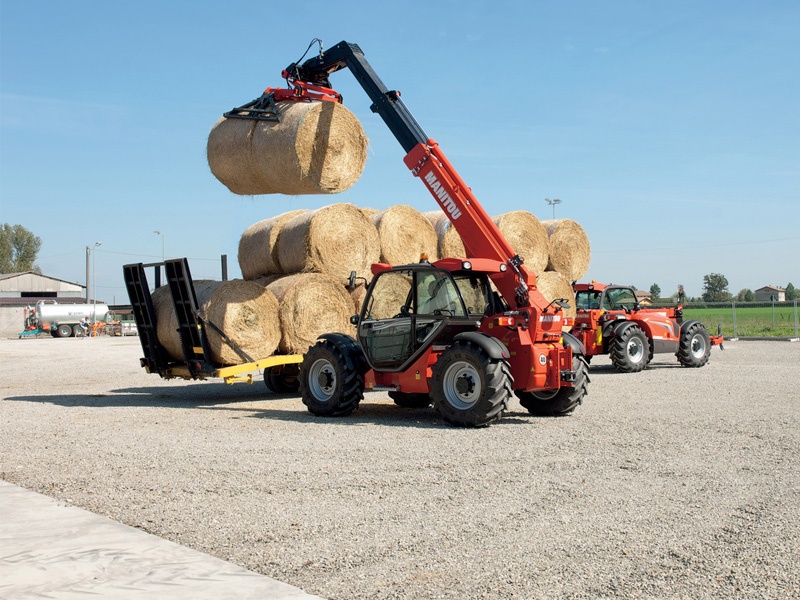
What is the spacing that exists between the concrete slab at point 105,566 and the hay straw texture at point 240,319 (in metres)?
5.35

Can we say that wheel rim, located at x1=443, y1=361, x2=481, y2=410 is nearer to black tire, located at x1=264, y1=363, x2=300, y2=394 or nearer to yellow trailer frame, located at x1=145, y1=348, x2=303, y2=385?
yellow trailer frame, located at x1=145, y1=348, x2=303, y2=385

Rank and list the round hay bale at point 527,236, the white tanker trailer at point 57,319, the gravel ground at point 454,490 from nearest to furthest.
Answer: the gravel ground at point 454,490
the round hay bale at point 527,236
the white tanker trailer at point 57,319

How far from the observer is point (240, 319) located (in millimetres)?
10469

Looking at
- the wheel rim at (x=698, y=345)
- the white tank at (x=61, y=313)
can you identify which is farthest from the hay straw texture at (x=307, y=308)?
A: the white tank at (x=61, y=313)

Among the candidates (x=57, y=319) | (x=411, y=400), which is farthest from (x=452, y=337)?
(x=57, y=319)

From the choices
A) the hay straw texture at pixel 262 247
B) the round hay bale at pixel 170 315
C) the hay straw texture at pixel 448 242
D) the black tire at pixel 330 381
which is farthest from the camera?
the hay straw texture at pixel 448 242

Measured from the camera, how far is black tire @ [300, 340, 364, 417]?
9516 millimetres

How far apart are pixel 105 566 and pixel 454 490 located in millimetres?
2441

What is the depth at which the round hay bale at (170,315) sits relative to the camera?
10.9 meters

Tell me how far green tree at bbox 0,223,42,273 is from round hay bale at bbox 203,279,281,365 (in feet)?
299

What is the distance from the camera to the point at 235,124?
418 inches

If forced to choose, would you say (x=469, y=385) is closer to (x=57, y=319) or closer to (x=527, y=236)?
(x=527, y=236)

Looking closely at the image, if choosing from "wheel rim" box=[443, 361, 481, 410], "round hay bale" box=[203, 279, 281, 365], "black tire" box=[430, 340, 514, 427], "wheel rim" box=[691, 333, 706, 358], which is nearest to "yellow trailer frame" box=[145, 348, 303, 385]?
"round hay bale" box=[203, 279, 281, 365]

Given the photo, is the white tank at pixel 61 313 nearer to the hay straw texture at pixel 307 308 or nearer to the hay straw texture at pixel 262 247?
the hay straw texture at pixel 262 247
